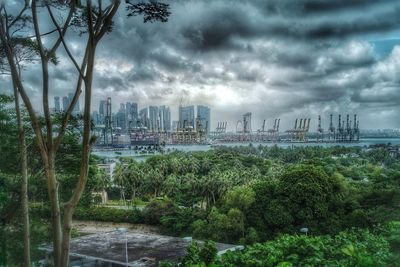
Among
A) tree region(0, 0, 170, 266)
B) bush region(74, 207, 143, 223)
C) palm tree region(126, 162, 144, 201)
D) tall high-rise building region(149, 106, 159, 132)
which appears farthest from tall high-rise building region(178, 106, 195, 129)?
tree region(0, 0, 170, 266)

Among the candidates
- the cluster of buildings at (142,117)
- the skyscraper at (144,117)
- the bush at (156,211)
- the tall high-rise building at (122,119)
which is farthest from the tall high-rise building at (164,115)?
the bush at (156,211)

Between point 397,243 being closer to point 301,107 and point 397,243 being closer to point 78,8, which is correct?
point 78,8

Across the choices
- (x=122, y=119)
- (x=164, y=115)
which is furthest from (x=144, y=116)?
(x=122, y=119)

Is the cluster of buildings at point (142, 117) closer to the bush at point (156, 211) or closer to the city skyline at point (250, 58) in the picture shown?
the city skyline at point (250, 58)

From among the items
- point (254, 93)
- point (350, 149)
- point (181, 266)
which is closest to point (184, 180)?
point (254, 93)

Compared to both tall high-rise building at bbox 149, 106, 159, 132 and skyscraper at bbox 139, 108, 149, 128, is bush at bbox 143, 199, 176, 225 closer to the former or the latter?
tall high-rise building at bbox 149, 106, 159, 132
